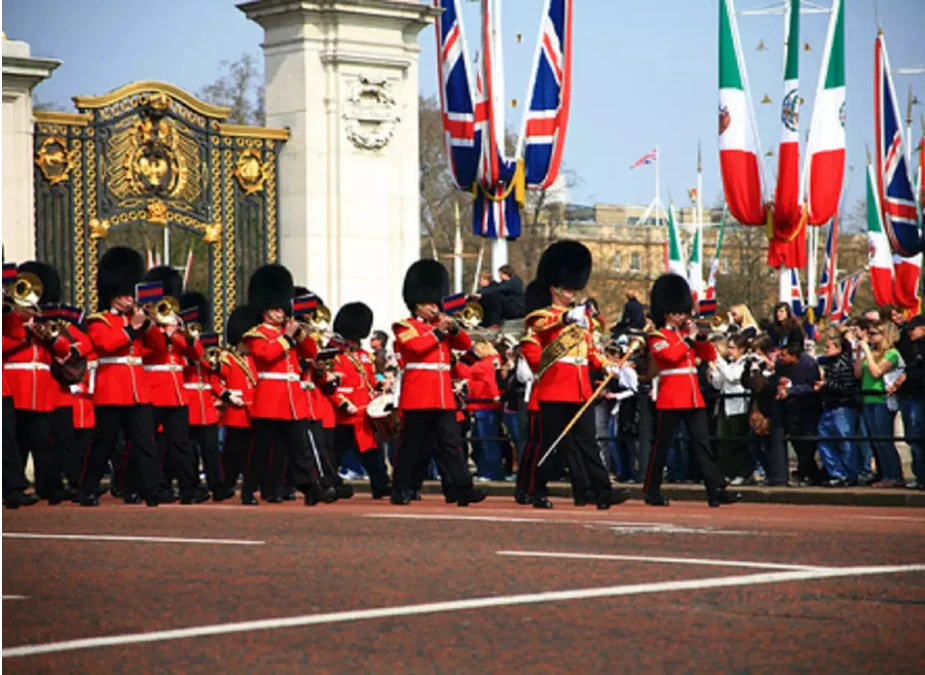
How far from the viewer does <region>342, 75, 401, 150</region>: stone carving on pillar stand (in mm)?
20828

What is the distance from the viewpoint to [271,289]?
49.1 feet

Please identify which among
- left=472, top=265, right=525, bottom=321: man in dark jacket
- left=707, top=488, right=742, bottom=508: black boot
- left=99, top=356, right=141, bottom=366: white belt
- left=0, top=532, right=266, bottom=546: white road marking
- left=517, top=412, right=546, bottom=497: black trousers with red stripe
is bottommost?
left=0, top=532, right=266, bottom=546: white road marking

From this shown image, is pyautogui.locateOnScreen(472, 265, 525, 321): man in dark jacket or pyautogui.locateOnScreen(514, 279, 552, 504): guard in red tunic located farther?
pyautogui.locateOnScreen(472, 265, 525, 321): man in dark jacket

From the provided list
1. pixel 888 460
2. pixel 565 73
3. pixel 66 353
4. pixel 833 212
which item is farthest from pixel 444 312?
pixel 833 212

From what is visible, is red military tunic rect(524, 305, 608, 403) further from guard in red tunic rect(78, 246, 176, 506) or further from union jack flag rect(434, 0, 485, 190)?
union jack flag rect(434, 0, 485, 190)

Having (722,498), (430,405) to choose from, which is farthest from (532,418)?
(722,498)

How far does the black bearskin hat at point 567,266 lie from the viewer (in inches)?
553

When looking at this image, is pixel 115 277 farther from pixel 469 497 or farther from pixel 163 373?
pixel 469 497

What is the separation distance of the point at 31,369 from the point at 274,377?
64.4 inches

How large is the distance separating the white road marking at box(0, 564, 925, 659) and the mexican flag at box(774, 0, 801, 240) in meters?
14.7

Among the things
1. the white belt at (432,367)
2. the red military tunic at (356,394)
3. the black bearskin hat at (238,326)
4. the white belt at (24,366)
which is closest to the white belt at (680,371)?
the white belt at (432,367)

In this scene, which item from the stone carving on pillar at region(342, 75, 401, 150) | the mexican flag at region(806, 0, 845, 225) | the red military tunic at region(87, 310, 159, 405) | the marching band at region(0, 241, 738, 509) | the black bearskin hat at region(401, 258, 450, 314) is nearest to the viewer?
the marching band at region(0, 241, 738, 509)

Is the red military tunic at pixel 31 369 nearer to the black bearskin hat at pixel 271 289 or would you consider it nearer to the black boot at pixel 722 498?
the black bearskin hat at pixel 271 289

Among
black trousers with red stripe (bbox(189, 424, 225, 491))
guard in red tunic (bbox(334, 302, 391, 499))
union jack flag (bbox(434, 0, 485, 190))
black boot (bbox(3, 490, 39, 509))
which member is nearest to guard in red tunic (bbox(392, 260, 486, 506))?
guard in red tunic (bbox(334, 302, 391, 499))
